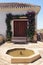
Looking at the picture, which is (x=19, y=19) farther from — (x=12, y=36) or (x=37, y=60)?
(x=37, y=60)

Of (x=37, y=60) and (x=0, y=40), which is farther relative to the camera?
(x=0, y=40)

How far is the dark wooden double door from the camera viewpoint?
18328mm

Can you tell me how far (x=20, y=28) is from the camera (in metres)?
18.5

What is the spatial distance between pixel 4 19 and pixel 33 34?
14.5 feet

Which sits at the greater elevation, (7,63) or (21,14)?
(21,14)

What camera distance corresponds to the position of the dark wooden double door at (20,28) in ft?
60.1

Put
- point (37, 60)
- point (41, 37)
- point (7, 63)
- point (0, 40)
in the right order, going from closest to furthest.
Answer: point (7, 63) < point (37, 60) < point (0, 40) < point (41, 37)

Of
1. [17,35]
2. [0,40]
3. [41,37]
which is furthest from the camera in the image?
[41,37]

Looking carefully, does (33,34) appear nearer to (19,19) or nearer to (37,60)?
(19,19)

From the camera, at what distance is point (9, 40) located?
17594mm

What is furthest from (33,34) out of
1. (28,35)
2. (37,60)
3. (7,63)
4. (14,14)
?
(7,63)

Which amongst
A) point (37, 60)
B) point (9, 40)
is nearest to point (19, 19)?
point (9, 40)

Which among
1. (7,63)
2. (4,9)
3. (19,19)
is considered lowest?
(7,63)

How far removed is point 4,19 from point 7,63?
9826 millimetres
